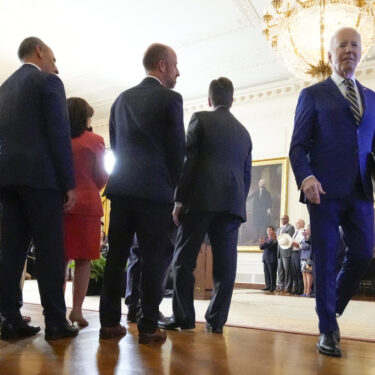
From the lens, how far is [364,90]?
89.7 inches

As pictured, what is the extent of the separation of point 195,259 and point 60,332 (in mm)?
887

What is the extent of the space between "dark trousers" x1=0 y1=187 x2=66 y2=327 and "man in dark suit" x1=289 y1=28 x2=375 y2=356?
48.4 inches

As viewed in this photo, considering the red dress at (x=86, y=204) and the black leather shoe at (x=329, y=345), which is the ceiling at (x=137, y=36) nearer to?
the red dress at (x=86, y=204)

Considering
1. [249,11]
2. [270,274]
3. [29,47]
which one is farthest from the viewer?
[270,274]

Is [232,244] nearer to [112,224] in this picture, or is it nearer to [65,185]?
[112,224]

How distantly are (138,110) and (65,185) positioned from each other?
53 cm

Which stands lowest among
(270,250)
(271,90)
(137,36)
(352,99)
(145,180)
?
(270,250)

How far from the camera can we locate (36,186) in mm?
2092

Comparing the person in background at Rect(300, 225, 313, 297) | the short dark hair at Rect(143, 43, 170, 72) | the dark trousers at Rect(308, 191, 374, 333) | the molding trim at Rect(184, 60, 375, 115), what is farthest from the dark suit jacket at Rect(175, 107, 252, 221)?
the molding trim at Rect(184, 60, 375, 115)

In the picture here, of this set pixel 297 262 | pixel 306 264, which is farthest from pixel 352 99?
pixel 297 262

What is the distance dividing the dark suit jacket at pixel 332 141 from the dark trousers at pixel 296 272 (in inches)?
261

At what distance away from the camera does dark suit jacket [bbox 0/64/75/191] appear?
2105 millimetres

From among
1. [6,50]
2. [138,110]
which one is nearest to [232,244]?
[138,110]

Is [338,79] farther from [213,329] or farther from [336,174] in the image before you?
[213,329]
